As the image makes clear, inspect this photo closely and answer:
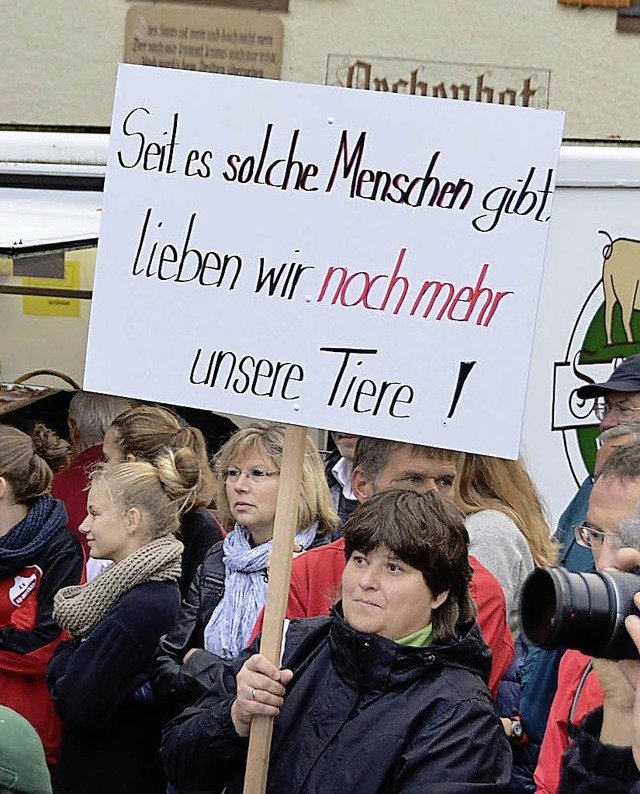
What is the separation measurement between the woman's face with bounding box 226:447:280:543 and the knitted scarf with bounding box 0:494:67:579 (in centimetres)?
59

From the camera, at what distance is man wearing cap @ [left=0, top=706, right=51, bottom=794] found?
2.14m

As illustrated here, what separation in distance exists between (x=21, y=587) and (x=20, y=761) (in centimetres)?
170

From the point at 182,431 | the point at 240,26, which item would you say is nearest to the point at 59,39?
the point at 240,26

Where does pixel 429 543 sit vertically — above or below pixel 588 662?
above

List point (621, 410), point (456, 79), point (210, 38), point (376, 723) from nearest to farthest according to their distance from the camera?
point (376, 723) → point (621, 410) → point (456, 79) → point (210, 38)

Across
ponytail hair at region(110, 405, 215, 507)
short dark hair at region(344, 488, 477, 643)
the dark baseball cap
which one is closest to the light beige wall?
ponytail hair at region(110, 405, 215, 507)

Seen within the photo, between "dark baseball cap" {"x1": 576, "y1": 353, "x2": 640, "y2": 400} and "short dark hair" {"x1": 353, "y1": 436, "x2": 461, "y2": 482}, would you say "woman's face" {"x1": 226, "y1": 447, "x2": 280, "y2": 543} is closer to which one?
"short dark hair" {"x1": 353, "y1": 436, "x2": 461, "y2": 482}

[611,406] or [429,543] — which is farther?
[611,406]

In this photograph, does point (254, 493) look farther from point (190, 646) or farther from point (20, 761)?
point (20, 761)

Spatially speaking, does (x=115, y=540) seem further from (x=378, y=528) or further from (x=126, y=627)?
(x=378, y=528)

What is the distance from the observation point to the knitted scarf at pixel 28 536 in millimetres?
3795

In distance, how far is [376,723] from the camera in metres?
2.38

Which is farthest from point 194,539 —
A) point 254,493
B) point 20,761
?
point 20,761

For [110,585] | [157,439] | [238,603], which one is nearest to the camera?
[110,585]
